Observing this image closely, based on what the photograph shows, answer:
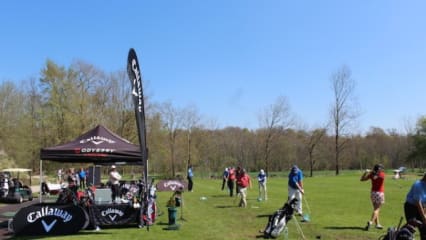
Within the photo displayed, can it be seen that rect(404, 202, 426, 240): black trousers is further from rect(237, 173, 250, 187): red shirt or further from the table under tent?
rect(237, 173, 250, 187): red shirt

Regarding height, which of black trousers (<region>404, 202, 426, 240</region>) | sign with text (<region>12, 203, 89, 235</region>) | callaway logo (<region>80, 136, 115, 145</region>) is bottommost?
sign with text (<region>12, 203, 89, 235</region>)

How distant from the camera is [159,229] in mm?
13477

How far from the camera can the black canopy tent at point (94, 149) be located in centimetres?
1412

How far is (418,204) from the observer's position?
830 cm

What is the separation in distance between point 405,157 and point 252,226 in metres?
90.6

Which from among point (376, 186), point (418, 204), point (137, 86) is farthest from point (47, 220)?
point (418, 204)

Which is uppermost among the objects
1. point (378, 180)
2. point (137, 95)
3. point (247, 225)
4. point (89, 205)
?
point (137, 95)

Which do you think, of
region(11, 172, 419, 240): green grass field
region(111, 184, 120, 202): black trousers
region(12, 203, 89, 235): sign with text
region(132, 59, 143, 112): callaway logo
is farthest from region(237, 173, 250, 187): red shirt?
region(12, 203, 89, 235): sign with text

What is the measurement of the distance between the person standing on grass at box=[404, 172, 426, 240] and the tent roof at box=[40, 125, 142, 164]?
29.0 feet

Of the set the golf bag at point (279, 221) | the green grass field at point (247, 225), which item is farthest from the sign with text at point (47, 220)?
the golf bag at point (279, 221)

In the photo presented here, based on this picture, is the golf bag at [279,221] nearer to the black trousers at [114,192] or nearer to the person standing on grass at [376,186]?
the person standing on grass at [376,186]

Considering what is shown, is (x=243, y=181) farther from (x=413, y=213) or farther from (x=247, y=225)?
(x=413, y=213)

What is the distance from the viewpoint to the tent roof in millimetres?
14130

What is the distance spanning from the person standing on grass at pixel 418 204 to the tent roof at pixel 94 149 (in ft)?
29.0
